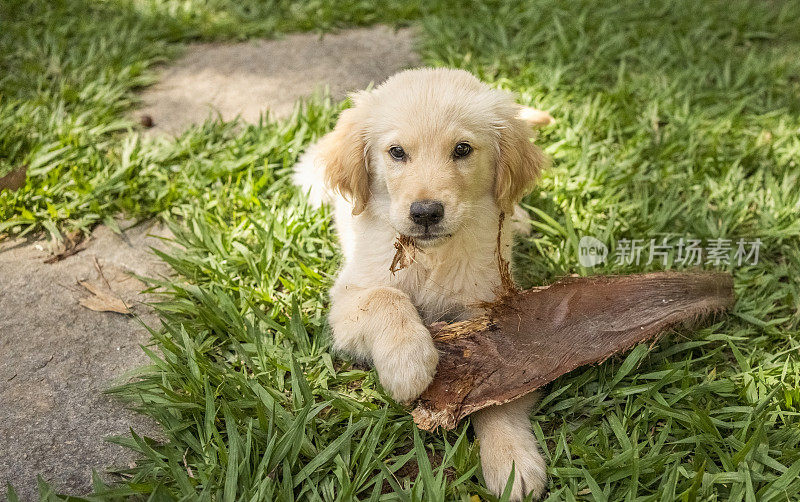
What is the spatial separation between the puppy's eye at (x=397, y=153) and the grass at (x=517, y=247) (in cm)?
89

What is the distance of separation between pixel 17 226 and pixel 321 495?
2369 mm

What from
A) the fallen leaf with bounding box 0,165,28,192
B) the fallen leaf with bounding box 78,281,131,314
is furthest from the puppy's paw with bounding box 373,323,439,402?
the fallen leaf with bounding box 0,165,28,192

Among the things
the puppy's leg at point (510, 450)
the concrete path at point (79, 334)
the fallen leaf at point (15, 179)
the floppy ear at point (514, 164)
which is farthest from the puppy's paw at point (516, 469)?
the fallen leaf at point (15, 179)

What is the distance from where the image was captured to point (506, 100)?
10.0 ft

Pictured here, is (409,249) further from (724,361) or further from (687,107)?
(687,107)

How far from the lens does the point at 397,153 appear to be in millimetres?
2820

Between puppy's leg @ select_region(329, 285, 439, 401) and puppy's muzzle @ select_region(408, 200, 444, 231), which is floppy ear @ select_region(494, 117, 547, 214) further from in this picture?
puppy's leg @ select_region(329, 285, 439, 401)

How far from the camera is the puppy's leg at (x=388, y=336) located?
249 centimetres

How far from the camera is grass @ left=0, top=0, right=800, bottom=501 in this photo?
8.16 feet

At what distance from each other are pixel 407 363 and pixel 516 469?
0.55 m

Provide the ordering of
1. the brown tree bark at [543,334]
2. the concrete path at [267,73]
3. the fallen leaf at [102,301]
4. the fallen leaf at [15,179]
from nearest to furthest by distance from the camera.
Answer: the brown tree bark at [543,334]
the fallen leaf at [102,301]
the fallen leaf at [15,179]
the concrete path at [267,73]

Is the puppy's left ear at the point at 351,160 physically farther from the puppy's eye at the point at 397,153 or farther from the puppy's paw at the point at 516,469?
the puppy's paw at the point at 516,469

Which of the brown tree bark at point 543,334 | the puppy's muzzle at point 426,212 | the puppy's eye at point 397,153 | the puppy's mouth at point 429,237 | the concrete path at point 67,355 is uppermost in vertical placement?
the puppy's eye at point 397,153

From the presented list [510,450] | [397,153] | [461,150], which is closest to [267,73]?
[397,153]
